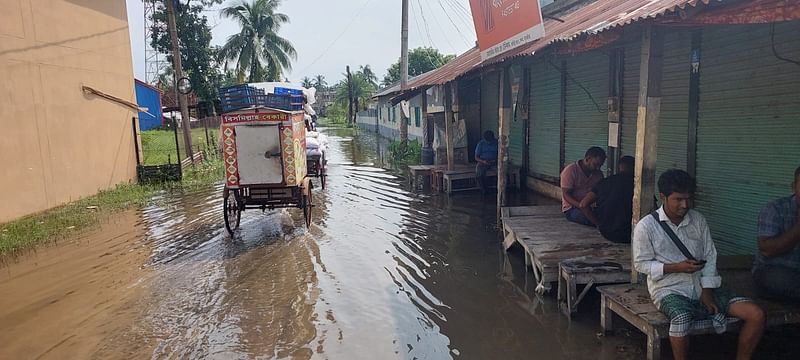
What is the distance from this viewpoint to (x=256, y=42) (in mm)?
33562

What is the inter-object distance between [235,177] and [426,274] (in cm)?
362

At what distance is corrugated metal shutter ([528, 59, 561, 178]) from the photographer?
1046 centimetres

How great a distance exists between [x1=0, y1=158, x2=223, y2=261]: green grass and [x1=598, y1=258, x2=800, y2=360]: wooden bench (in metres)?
8.53

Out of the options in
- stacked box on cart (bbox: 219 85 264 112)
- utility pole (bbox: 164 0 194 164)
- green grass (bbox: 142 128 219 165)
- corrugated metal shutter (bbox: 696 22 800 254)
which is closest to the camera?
corrugated metal shutter (bbox: 696 22 800 254)

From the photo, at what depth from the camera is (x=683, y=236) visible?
3842 millimetres

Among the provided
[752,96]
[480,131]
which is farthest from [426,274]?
[480,131]

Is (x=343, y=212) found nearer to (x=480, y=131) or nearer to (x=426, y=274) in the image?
(x=426, y=274)

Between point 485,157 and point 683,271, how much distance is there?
26.7 feet

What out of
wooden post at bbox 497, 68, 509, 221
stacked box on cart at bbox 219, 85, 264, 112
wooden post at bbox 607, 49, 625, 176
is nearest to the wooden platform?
wooden post at bbox 497, 68, 509, 221

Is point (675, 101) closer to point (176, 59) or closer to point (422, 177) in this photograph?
point (422, 177)

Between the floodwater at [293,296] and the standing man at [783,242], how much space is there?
27.3 inches

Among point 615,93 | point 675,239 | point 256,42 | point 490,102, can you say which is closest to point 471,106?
point 490,102

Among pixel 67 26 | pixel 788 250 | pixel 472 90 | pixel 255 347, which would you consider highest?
pixel 67 26

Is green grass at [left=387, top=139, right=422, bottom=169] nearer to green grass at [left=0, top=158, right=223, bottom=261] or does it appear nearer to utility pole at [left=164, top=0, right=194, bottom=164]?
green grass at [left=0, top=158, right=223, bottom=261]
